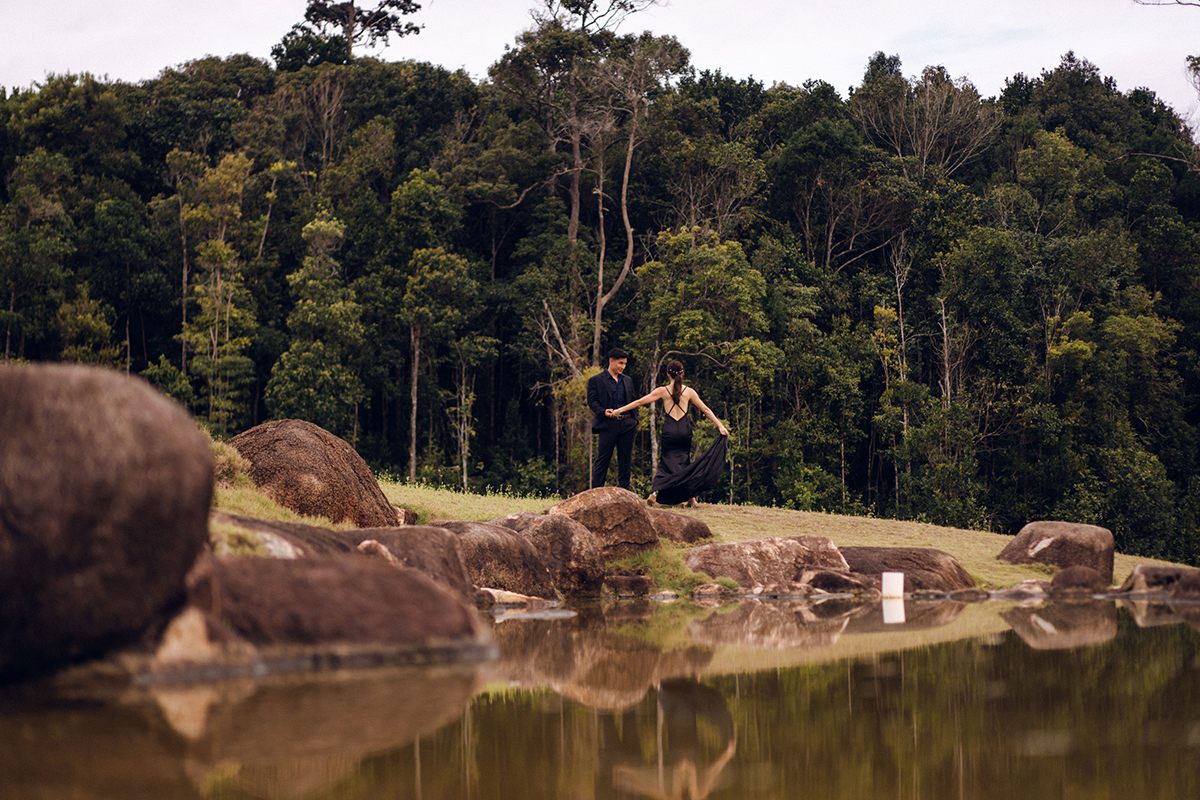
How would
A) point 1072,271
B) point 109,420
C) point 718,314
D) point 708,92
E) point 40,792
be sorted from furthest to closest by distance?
point 708,92, point 1072,271, point 718,314, point 109,420, point 40,792

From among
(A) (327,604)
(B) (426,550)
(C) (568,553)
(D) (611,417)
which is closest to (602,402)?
(D) (611,417)

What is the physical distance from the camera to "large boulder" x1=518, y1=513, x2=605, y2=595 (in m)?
9.46

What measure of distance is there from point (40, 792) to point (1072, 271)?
34387 millimetres

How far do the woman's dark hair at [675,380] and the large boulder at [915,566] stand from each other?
263cm

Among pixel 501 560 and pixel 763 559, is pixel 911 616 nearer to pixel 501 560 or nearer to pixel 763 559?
pixel 763 559

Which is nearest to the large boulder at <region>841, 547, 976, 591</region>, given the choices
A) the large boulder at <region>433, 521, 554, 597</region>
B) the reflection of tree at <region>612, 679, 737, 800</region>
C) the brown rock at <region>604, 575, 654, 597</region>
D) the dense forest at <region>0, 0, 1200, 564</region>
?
the brown rock at <region>604, 575, 654, 597</region>

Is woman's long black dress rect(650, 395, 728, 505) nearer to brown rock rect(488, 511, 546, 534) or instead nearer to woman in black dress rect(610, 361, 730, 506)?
woman in black dress rect(610, 361, 730, 506)

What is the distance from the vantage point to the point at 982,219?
34.9m

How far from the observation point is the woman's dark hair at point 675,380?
11.7m

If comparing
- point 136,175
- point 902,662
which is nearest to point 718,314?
point 136,175

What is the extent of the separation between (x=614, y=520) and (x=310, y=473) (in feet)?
10.2

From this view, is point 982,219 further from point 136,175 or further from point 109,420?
point 109,420

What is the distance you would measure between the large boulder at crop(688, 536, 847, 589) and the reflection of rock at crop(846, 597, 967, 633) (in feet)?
3.80

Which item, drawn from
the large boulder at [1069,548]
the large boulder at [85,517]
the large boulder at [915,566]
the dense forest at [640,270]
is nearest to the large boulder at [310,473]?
the large boulder at [915,566]
